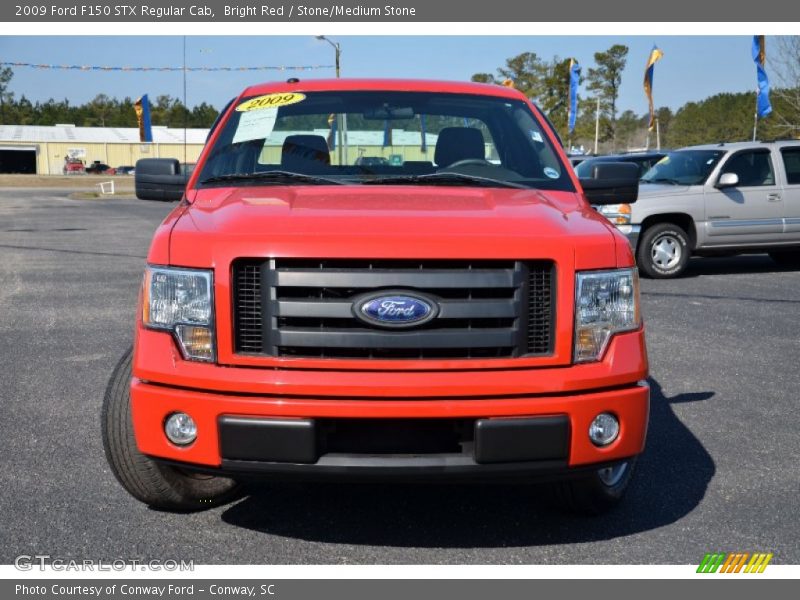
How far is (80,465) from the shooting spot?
166 inches

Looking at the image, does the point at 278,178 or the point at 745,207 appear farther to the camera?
the point at 745,207

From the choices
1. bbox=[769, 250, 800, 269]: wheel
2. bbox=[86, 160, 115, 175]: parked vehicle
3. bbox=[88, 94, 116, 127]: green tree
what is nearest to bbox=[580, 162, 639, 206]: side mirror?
bbox=[769, 250, 800, 269]: wheel

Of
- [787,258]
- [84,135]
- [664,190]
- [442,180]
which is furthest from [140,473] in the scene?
[84,135]

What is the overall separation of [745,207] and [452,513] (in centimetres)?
938

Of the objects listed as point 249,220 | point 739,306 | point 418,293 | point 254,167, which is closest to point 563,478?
point 418,293

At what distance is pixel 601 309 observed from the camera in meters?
3.15

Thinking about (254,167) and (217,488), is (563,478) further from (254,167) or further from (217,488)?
(254,167)

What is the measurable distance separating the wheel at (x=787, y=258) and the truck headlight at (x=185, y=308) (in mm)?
11538

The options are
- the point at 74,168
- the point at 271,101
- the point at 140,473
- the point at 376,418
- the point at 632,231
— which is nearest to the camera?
the point at 376,418

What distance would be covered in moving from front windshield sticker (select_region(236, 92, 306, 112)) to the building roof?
83.8 meters

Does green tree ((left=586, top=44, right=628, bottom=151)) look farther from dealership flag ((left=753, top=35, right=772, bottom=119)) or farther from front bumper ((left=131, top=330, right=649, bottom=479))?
front bumper ((left=131, top=330, right=649, bottom=479))

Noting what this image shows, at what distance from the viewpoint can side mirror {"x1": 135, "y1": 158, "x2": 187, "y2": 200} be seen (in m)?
4.48

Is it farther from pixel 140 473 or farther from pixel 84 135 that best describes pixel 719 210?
pixel 84 135

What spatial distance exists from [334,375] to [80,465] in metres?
1.91
